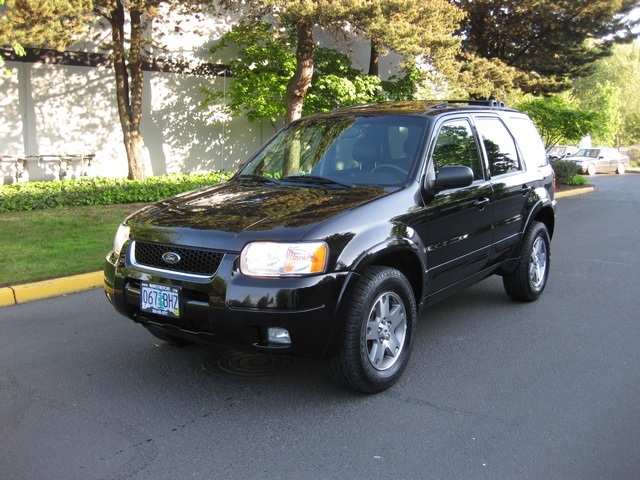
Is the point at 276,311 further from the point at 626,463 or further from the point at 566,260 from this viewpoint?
the point at 566,260

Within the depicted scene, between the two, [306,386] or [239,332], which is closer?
[239,332]

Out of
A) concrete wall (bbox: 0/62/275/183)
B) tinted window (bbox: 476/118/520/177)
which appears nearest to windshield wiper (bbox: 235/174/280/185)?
tinted window (bbox: 476/118/520/177)

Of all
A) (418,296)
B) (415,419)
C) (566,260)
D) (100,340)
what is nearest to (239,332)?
(415,419)

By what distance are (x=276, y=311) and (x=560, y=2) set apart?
19718 millimetres

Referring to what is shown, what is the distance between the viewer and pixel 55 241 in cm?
886

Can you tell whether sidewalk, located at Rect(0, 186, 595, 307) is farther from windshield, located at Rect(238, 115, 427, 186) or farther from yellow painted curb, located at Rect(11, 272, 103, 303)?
windshield, located at Rect(238, 115, 427, 186)

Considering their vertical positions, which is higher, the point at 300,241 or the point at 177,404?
the point at 300,241

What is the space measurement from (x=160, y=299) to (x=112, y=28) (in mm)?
11296

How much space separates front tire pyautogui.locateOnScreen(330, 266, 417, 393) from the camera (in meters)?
3.99

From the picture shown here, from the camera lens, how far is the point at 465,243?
17.1 feet

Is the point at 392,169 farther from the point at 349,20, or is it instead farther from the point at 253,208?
the point at 349,20

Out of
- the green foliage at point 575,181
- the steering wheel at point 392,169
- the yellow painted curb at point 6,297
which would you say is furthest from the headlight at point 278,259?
the green foliage at point 575,181

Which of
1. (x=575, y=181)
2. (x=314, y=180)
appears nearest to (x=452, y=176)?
(x=314, y=180)

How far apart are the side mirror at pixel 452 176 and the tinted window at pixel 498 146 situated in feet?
3.77
